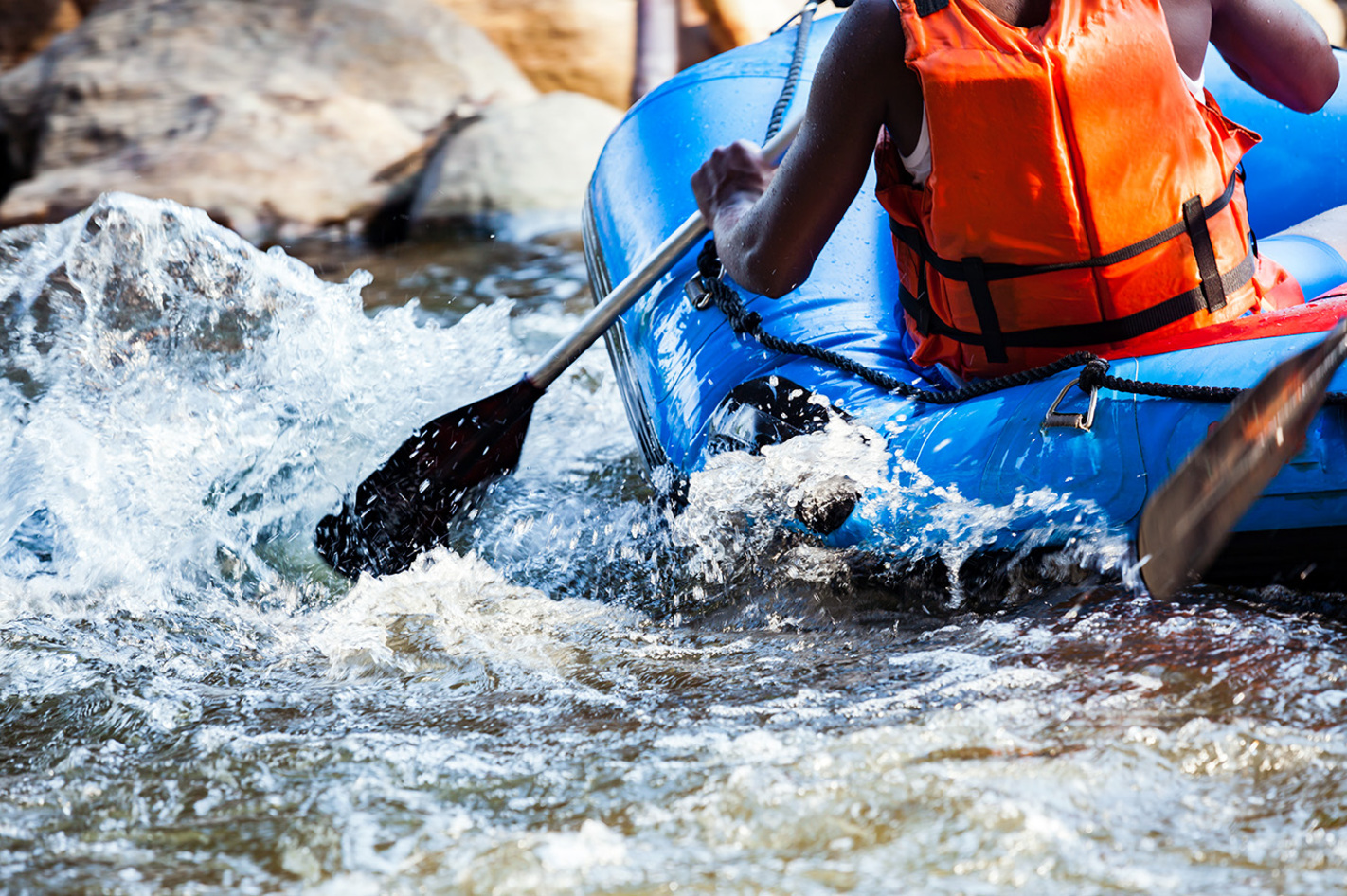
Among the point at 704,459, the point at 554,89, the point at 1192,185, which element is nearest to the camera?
the point at 1192,185

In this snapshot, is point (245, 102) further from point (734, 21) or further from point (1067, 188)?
point (1067, 188)

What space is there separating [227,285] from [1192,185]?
7.22 ft

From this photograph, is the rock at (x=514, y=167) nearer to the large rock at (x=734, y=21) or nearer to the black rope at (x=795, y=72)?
the black rope at (x=795, y=72)


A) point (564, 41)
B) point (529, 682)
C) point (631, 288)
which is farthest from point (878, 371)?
point (564, 41)

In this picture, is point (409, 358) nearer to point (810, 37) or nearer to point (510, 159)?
point (810, 37)

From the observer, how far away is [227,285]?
114 inches

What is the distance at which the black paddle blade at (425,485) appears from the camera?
2.35m

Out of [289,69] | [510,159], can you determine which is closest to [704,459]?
[510,159]

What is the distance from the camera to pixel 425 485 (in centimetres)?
245

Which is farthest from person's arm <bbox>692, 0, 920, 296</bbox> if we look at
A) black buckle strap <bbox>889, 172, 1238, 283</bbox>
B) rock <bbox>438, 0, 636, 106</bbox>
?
rock <bbox>438, 0, 636, 106</bbox>

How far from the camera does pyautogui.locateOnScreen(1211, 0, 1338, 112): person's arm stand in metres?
1.81

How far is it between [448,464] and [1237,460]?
1.58m

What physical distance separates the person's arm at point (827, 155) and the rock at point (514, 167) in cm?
317

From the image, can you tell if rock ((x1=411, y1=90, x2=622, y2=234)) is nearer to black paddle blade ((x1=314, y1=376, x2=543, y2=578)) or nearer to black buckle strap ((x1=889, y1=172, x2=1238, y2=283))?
black paddle blade ((x1=314, y1=376, x2=543, y2=578))
